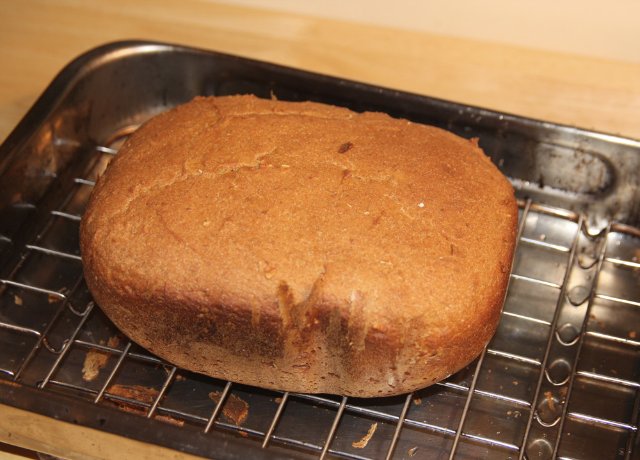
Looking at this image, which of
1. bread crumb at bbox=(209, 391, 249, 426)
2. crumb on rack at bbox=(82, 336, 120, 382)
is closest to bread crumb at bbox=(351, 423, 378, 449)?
bread crumb at bbox=(209, 391, 249, 426)

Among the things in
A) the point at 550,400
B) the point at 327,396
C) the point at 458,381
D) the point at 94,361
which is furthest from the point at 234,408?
the point at 550,400

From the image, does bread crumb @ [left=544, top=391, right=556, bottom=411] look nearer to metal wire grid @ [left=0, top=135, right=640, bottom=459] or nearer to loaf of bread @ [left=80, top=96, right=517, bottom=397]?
metal wire grid @ [left=0, top=135, right=640, bottom=459]

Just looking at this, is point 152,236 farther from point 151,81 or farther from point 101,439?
point 151,81

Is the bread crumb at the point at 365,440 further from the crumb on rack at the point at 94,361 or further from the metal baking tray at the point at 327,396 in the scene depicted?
the crumb on rack at the point at 94,361

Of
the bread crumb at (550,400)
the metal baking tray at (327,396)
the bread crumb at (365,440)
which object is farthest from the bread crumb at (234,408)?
the bread crumb at (550,400)

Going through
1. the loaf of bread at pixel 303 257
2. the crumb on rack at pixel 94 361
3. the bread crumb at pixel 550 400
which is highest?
the loaf of bread at pixel 303 257

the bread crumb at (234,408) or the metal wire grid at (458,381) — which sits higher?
the metal wire grid at (458,381)
